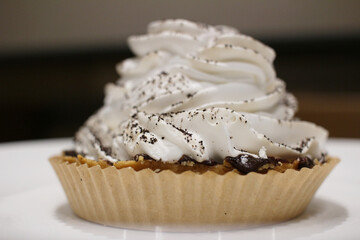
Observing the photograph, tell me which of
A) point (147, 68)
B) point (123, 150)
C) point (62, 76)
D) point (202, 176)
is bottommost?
point (202, 176)

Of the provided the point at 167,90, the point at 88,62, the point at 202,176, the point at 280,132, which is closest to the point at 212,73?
the point at 167,90

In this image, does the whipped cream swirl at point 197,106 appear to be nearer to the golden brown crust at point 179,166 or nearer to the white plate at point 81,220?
the golden brown crust at point 179,166

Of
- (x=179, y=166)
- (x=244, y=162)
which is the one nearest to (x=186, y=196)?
(x=179, y=166)

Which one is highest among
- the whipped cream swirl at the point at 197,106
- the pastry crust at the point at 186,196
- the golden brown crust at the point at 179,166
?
the whipped cream swirl at the point at 197,106

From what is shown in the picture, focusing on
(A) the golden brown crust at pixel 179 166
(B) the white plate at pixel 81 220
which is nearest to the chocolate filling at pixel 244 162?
(A) the golden brown crust at pixel 179 166

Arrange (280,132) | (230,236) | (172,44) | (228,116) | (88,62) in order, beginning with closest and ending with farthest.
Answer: (230,236)
(228,116)
(280,132)
(172,44)
(88,62)

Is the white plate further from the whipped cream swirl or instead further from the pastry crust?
the whipped cream swirl

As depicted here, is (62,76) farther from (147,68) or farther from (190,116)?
(190,116)
